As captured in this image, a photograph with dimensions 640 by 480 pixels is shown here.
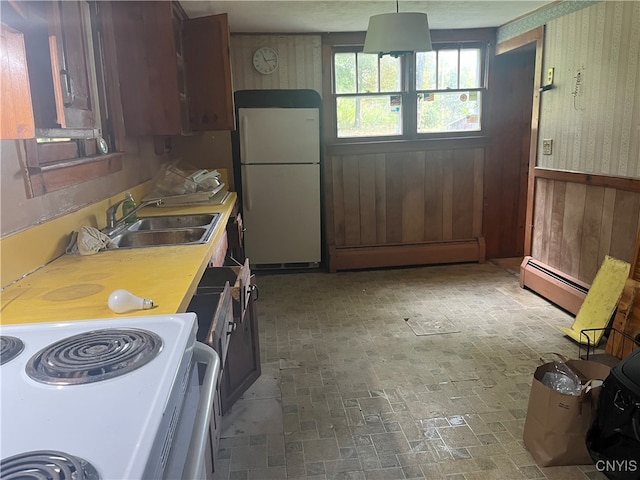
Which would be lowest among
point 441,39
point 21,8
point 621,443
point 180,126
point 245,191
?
point 621,443

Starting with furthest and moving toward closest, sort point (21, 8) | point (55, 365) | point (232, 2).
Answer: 1. point (232, 2)
2. point (21, 8)
3. point (55, 365)

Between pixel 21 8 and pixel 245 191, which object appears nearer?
pixel 21 8

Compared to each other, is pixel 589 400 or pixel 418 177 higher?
pixel 418 177

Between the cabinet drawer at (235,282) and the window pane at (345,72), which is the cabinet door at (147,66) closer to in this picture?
the cabinet drawer at (235,282)

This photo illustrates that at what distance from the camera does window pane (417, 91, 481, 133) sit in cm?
464

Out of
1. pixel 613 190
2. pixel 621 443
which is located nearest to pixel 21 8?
pixel 621 443

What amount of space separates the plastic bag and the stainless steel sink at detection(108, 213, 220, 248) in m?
1.55

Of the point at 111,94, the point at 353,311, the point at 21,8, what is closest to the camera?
the point at 21,8

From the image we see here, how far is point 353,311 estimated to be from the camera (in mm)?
3621

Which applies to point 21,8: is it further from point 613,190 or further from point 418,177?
point 418,177

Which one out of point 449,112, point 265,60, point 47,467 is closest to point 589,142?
point 449,112

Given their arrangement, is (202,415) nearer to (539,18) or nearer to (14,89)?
(14,89)

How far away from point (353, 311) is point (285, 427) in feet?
4.97

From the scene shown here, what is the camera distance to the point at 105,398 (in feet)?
2.67
